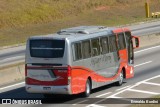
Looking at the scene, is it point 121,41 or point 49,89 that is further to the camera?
point 121,41

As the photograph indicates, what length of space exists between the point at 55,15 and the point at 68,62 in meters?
45.4

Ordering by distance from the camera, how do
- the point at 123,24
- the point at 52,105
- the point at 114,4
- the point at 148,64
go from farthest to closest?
1. the point at 114,4
2. the point at 123,24
3. the point at 148,64
4. the point at 52,105

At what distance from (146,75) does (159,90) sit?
4.82 m

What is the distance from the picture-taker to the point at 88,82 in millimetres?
23219

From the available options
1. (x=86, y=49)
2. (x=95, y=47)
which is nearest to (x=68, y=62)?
(x=86, y=49)

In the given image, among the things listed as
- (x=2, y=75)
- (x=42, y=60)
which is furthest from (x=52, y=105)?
(x=2, y=75)

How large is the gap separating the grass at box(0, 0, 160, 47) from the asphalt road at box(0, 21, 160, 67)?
291 centimetres

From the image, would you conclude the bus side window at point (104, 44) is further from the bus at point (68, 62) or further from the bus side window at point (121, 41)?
the bus side window at point (121, 41)

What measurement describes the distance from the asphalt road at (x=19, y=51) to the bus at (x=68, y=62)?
12685 mm

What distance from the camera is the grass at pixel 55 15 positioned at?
5819 centimetres

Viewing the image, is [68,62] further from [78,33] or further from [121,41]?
[121,41]


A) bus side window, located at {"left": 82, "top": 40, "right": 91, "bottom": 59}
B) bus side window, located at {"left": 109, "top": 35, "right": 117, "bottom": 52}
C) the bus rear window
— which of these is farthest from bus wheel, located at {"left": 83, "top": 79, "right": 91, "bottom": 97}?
bus side window, located at {"left": 109, "top": 35, "right": 117, "bottom": 52}

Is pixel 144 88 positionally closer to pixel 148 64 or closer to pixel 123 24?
pixel 148 64

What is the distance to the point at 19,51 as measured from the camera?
146 ft
